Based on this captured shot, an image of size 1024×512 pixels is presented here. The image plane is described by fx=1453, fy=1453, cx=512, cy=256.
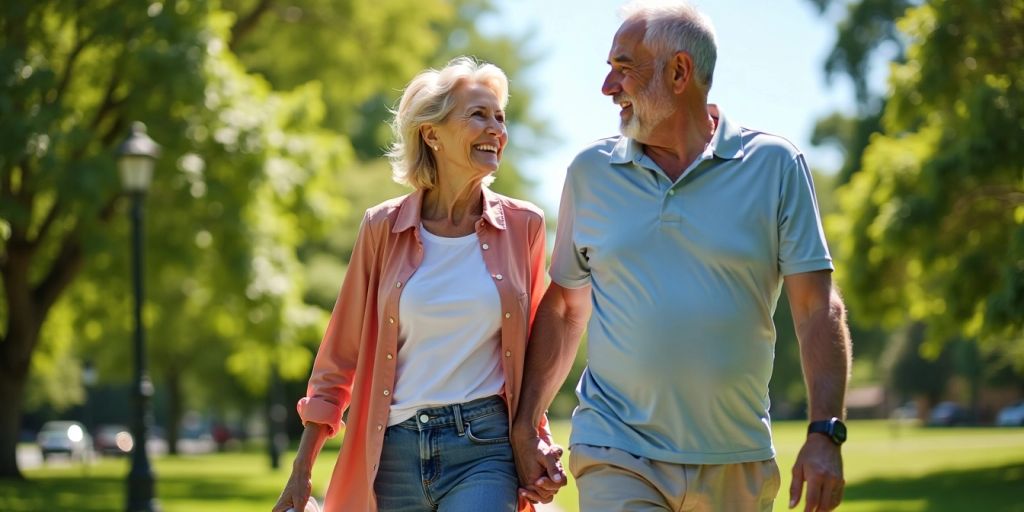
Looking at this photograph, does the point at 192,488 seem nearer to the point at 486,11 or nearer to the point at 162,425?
the point at 486,11

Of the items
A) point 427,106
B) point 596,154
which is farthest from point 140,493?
point 596,154

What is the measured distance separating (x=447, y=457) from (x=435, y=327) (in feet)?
1.41

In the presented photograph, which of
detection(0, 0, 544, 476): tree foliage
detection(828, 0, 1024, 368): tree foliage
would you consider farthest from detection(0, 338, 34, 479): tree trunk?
detection(828, 0, 1024, 368): tree foliage

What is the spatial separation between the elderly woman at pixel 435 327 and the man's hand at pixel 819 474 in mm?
1100

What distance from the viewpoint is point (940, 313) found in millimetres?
18922

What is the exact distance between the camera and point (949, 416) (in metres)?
76.9

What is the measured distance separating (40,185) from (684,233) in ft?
54.3

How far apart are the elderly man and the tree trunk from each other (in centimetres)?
2017

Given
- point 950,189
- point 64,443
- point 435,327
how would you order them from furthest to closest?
point 64,443, point 950,189, point 435,327

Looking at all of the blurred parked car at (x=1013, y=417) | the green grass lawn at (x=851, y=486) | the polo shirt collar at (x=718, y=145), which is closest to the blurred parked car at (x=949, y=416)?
the blurred parked car at (x=1013, y=417)

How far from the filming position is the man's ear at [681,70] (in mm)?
4352

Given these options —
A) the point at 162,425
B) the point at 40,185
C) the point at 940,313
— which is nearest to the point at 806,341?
the point at 940,313

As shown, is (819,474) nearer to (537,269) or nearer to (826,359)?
(826,359)

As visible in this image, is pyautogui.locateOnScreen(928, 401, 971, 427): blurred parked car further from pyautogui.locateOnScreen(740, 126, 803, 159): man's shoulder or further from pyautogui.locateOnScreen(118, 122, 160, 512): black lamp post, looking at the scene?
pyautogui.locateOnScreen(740, 126, 803, 159): man's shoulder
